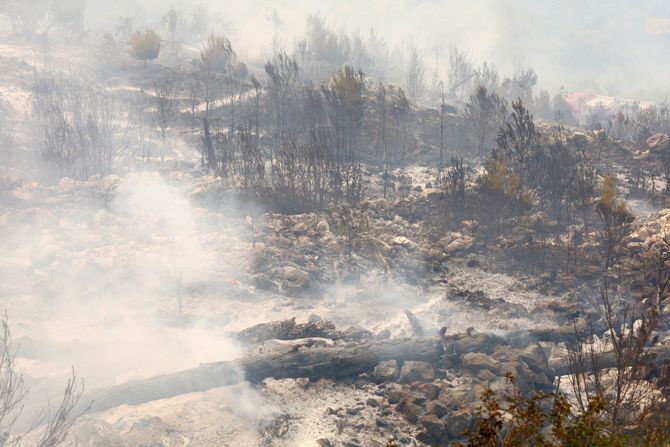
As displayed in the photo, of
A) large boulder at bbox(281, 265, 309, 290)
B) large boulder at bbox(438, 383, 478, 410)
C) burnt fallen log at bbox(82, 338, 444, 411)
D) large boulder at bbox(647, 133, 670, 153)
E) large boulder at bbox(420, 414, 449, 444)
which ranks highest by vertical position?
large boulder at bbox(647, 133, 670, 153)

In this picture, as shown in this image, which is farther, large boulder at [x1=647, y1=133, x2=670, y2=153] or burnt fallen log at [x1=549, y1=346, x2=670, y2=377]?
large boulder at [x1=647, y1=133, x2=670, y2=153]

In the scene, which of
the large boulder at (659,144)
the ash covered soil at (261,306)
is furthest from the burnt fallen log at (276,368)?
the large boulder at (659,144)

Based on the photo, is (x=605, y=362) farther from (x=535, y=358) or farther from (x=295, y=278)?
(x=295, y=278)

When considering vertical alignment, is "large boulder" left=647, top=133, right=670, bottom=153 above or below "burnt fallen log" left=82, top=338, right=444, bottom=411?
above

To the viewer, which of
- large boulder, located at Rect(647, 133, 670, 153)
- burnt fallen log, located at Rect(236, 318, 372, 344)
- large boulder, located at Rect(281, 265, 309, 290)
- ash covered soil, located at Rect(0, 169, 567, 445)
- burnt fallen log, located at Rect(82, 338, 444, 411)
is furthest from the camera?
large boulder, located at Rect(647, 133, 670, 153)

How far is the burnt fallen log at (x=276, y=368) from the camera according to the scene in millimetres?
6102

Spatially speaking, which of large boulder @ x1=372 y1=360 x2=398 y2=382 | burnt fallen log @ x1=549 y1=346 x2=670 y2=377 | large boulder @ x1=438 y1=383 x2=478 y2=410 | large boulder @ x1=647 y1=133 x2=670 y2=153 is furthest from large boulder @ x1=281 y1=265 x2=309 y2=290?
large boulder @ x1=647 y1=133 x2=670 y2=153

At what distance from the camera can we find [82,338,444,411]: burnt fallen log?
610cm

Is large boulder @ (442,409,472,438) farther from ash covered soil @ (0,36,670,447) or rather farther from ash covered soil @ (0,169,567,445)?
ash covered soil @ (0,169,567,445)

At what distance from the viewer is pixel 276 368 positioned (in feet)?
21.9

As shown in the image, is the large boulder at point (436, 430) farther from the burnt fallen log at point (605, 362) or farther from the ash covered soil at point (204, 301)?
the burnt fallen log at point (605, 362)

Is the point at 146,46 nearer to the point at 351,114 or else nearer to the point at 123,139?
the point at 123,139

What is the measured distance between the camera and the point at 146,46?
30844 mm

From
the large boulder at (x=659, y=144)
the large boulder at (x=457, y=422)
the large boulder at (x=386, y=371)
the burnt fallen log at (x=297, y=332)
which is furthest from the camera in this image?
the large boulder at (x=659, y=144)
